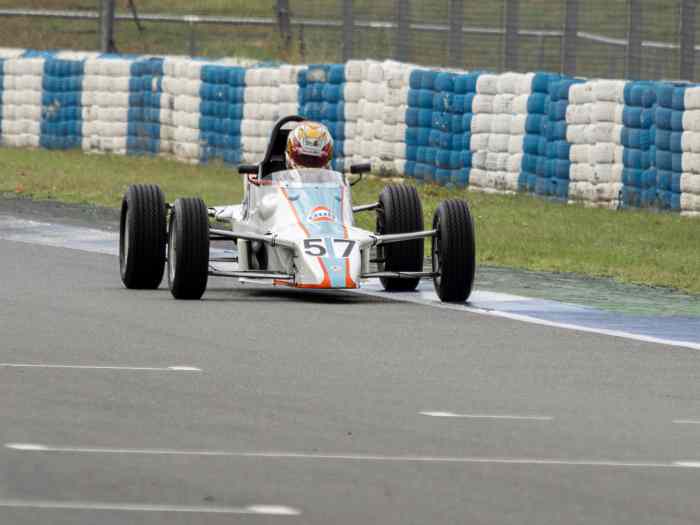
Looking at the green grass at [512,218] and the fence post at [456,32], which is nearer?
the green grass at [512,218]

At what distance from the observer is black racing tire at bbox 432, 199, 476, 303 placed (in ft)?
46.5

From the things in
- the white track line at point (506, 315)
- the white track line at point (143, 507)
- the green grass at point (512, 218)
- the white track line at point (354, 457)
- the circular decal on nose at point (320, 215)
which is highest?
the circular decal on nose at point (320, 215)

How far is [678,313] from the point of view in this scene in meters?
14.4

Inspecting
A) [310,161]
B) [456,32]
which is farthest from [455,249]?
[456,32]

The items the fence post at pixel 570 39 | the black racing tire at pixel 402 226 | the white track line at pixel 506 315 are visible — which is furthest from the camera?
the fence post at pixel 570 39

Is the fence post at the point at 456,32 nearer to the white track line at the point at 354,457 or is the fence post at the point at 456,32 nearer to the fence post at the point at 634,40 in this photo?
the fence post at the point at 634,40

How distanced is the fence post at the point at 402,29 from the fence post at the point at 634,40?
480 cm

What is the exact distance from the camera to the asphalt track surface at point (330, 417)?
742 centimetres

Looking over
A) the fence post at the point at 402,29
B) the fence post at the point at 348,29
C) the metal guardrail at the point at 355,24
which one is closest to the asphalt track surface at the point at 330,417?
the metal guardrail at the point at 355,24

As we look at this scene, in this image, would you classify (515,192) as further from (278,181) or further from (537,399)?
(537,399)

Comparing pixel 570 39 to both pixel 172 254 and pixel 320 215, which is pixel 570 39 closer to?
pixel 320 215

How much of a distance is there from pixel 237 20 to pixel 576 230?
47.8ft

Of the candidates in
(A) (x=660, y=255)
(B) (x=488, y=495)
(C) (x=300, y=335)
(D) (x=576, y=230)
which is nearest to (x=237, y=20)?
(D) (x=576, y=230)

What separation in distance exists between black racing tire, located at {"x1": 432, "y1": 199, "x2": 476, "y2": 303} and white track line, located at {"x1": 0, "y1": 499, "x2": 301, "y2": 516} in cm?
700
